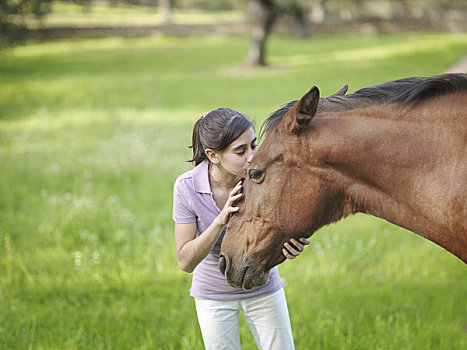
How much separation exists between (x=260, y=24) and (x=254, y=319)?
2181 centimetres

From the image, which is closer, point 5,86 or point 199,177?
point 199,177

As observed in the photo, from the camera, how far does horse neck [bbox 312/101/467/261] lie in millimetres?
2193

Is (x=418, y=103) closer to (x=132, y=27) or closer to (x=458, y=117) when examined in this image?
(x=458, y=117)

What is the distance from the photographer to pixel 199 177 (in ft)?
9.15

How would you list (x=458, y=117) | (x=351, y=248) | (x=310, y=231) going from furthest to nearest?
(x=351, y=248) < (x=310, y=231) < (x=458, y=117)

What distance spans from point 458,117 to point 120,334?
299 cm

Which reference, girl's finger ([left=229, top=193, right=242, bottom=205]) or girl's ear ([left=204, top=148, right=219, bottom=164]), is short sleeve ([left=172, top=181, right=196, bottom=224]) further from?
girl's finger ([left=229, top=193, right=242, bottom=205])

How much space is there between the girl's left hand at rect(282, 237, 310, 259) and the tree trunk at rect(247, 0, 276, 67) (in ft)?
70.2

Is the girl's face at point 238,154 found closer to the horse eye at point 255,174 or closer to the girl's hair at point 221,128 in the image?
the girl's hair at point 221,128

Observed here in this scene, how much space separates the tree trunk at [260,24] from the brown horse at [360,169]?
21298 millimetres

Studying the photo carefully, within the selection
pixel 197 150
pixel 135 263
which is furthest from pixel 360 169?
pixel 135 263

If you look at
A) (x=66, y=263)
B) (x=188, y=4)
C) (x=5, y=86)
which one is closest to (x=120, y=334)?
(x=66, y=263)

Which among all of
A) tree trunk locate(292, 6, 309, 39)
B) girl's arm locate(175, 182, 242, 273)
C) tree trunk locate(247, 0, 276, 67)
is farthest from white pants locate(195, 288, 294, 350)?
tree trunk locate(292, 6, 309, 39)

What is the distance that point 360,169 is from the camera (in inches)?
90.2
